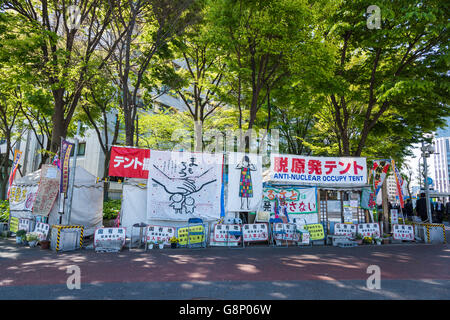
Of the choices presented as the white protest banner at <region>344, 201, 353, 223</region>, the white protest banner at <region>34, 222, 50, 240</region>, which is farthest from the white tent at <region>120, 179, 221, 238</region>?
the white protest banner at <region>344, 201, 353, 223</region>

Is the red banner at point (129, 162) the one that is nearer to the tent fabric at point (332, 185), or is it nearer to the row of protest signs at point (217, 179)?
the row of protest signs at point (217, 179)

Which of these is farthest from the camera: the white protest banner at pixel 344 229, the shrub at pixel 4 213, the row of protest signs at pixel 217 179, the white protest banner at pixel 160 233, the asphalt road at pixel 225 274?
the shrub at pixel 4 213

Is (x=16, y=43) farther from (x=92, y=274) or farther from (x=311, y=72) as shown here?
(x=311, y=72)

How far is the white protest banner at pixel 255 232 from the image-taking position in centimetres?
1166

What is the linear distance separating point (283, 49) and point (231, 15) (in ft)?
8.23

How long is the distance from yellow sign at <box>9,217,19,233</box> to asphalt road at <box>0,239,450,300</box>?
9.06 feet

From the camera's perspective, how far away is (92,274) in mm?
6883

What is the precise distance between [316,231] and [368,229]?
244cm

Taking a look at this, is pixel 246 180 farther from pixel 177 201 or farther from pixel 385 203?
pixel 385 203

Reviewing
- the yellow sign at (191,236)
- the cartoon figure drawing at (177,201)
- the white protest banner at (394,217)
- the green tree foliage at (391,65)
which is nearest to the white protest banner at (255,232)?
the yellow sign at (191,236)

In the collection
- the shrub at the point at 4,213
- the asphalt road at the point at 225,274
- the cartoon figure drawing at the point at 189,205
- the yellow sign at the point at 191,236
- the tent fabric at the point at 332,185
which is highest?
the tent fabric at the point at 332,185

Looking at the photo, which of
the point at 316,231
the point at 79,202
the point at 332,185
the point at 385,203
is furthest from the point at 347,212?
the point at 79,202

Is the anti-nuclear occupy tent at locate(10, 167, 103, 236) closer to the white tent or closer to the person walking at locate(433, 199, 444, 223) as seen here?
the white tent

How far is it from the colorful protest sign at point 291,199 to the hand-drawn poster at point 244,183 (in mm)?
652
